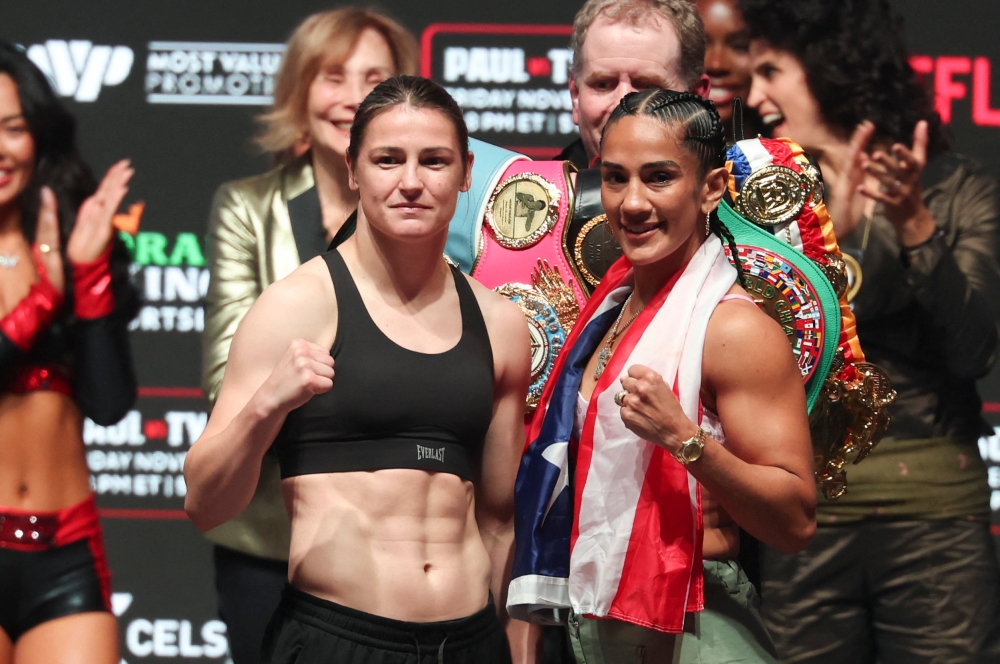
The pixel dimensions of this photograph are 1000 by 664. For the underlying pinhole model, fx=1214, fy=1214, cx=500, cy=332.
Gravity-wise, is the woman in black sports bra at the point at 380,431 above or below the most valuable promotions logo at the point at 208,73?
below

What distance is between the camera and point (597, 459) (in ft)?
6.95

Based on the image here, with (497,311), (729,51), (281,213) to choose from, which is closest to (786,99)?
(729,51)

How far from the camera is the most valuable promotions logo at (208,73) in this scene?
423 cm

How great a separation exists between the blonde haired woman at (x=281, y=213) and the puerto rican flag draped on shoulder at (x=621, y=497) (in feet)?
3.17

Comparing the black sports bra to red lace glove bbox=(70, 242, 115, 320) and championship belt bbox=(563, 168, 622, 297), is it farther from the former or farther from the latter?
red lace glove bbox=(70, 242, 115, 320)

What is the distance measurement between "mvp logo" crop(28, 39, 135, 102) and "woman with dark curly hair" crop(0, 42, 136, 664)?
37.8 inches

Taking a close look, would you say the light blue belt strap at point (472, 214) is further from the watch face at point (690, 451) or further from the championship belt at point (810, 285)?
the watch face at point (690, 451)

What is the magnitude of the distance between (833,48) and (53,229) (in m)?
2.24

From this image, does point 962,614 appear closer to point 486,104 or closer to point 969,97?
Answer: point 969,97

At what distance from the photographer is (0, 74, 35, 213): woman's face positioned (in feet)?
10.6

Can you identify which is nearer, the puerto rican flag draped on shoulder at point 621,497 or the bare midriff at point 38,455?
the puerto rican flag draped on shoulder at point 621,497

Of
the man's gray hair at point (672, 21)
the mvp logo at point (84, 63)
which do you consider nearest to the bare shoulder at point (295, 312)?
the man's gray hair at point (672, 21)

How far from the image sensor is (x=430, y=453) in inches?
85.3

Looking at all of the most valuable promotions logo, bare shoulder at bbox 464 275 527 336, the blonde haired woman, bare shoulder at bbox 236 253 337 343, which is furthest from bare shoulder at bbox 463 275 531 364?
the most valuable promotions logo
